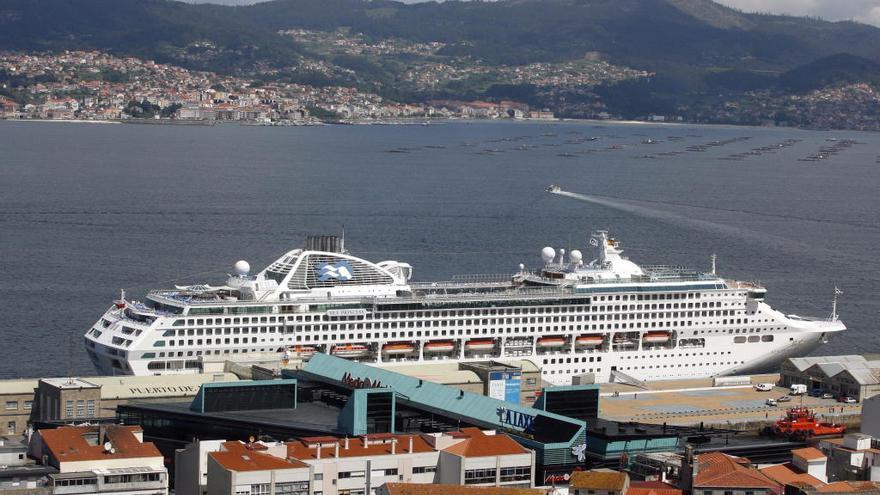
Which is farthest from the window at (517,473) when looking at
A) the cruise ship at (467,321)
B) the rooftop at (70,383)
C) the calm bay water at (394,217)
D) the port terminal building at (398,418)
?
the calm bay water at (394,217)

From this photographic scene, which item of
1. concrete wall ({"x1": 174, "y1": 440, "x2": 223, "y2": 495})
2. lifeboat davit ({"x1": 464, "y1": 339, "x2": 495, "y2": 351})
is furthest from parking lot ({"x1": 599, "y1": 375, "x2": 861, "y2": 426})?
concrete wall ({"x1": 174, "y1": 440, "x2": 223, "y2": 495})

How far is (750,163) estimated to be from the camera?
142 m

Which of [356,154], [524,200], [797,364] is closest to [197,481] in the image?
[797,364]

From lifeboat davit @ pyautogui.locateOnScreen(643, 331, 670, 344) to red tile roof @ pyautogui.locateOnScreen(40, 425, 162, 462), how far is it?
68.6 feet

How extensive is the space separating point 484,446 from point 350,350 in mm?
14359

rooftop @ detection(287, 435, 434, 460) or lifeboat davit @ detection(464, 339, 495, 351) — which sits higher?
rooftop @ detection(287, 435, 434, 460)

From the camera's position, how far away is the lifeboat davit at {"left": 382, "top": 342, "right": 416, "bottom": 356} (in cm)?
4472

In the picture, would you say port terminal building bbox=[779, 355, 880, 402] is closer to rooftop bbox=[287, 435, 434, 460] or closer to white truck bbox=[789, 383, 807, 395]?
white truck bbox=[789, 383, 807, 395]

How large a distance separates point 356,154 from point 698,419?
103 meters

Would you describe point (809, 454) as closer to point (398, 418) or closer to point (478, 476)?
point (478, 476)

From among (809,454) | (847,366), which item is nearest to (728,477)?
(809,454)

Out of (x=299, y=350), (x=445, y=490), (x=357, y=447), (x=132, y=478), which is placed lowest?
(x=299, y=350)

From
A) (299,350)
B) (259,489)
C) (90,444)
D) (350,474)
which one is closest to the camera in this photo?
(259,489)

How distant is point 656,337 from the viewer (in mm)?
47938
